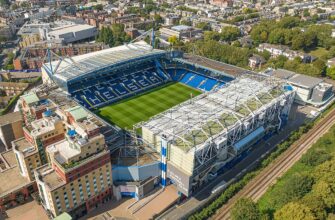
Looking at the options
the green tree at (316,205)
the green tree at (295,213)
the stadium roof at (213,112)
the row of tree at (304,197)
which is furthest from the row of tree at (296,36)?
the green tree at (295,213)

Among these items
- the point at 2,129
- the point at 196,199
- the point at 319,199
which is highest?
the point at 2,129

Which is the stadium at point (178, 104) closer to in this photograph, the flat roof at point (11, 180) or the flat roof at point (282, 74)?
the flat roof at point (282, 74)

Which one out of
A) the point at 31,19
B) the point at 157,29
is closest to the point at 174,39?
the point at 157,29

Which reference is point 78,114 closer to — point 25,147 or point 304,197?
point 25,147

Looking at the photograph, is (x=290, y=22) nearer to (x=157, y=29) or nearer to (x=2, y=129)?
(x=157, y=29)

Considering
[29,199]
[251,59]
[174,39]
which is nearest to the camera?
[29,199]
